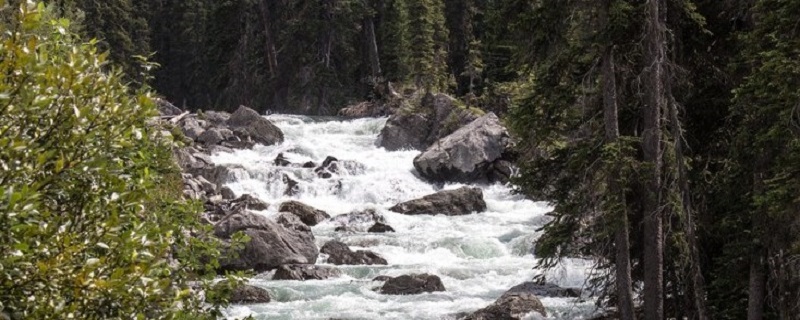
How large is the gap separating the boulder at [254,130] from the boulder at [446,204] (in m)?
12.5

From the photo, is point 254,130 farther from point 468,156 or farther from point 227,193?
point 468,156

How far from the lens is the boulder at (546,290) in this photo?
57.8 feet

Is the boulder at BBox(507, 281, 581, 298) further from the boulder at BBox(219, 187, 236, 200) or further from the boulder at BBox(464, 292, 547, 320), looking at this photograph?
the boulder at BBox(219, 187, 236, 200)

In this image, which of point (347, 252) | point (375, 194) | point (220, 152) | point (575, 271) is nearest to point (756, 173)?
point (575, 271)

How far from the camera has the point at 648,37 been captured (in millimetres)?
11094

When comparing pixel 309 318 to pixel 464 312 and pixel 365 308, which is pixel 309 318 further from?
pixel 464 312

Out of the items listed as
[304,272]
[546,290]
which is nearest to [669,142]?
[546,290]

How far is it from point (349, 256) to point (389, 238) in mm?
2717

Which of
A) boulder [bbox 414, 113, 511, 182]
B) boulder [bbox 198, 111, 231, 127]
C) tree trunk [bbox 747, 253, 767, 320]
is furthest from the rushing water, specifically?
tree trunk [bbox 747, 253, 767, 320]

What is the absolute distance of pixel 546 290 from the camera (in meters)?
17.9

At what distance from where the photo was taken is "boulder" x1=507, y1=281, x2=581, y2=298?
17625 millimetres

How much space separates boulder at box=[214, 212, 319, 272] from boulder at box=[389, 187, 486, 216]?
7115 mm

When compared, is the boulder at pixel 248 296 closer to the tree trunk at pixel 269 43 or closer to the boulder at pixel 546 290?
the boulder at pixel 546 290

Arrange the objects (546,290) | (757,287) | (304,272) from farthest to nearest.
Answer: (304,272) < (546,290) < (757,287)
